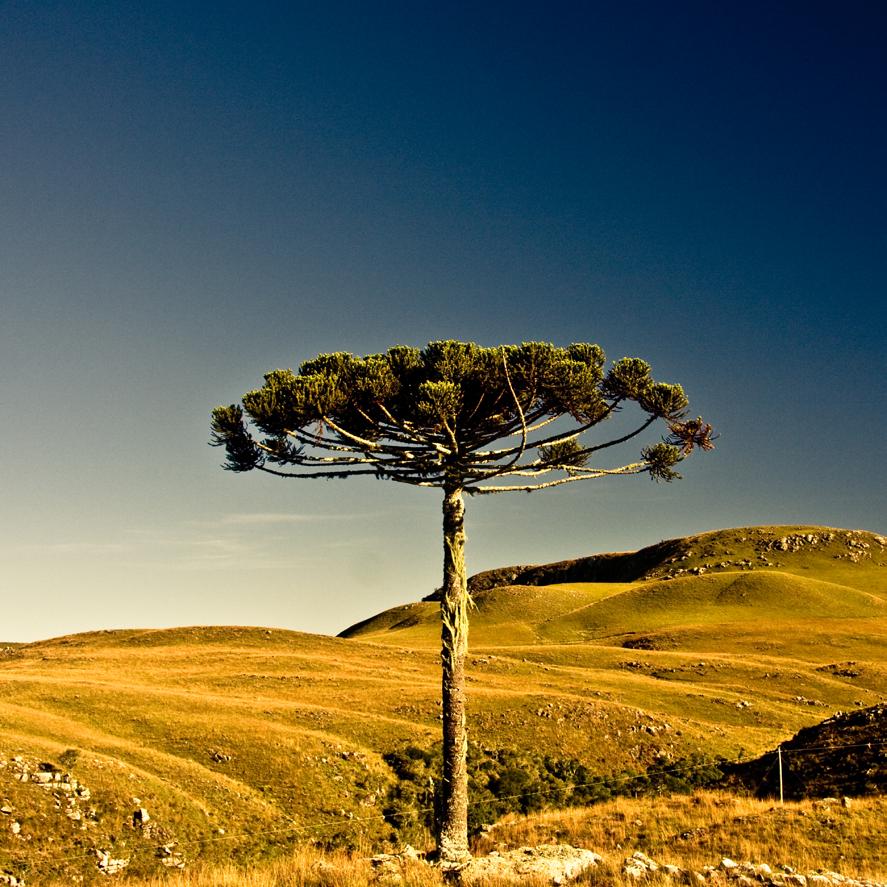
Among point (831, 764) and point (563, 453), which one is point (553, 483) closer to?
point (563, 453)

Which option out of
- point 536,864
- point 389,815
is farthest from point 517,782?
point 536,864

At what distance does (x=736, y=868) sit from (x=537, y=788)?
20349 millimetres

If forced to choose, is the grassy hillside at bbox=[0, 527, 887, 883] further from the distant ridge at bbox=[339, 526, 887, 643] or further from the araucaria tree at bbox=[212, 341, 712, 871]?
the distant ridge at bbox=[339, 526, 887, 643]

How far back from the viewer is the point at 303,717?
126 feet

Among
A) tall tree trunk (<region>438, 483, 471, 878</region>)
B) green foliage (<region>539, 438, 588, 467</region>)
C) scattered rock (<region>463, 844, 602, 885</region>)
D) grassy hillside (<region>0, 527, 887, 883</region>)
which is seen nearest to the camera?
scattered rock (<region>463, 844, 602, 885</region>)

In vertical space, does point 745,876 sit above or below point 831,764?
above

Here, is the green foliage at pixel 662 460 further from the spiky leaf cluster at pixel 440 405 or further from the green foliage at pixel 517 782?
the green foliage at pixel 517 782

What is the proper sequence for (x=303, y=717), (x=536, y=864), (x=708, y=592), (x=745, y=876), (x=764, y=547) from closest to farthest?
(x=745, y=876), (x=536, y=864), (x=303, y=717), (x=708, y=592), (x=764, y=547)

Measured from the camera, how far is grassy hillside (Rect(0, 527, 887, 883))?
25.0 m

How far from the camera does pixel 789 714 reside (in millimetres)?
49750

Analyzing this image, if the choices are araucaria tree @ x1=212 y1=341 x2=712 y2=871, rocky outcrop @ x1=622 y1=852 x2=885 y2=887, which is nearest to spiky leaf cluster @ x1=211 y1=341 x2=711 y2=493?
araucaria tree @ x1=212 y1=341 x2=712 y2=871

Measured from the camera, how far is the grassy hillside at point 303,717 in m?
25.0

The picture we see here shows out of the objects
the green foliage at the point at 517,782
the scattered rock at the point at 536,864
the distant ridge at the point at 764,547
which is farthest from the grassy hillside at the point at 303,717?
the distant ridge at the point at 764,547

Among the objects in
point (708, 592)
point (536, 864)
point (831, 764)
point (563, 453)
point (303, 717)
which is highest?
point (563, 453)
